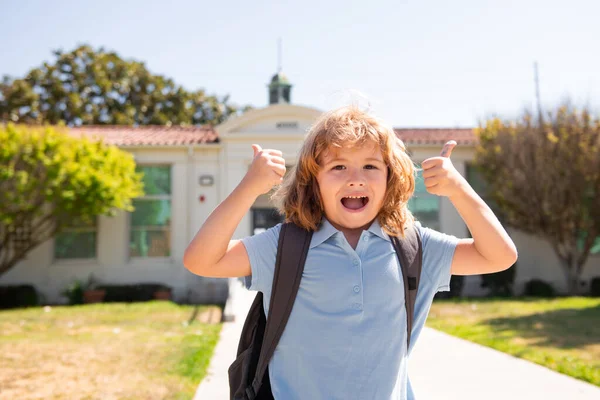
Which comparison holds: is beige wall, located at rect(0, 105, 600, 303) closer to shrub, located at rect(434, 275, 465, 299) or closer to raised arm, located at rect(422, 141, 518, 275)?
shrub, located at rect(434, 275, 465, 299)

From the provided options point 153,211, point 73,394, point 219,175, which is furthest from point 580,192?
point 73,394

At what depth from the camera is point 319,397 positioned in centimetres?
163

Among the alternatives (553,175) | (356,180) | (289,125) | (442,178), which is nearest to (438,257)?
(442,178)

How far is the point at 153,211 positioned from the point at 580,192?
1043 cm

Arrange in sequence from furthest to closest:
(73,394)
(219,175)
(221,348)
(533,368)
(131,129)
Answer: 1. (131,129)
2. (219,175)
3. (221,348)
4. (533,368)
5. (73,394)

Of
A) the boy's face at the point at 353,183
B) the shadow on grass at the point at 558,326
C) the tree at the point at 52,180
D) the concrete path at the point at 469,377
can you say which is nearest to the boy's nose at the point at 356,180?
the boy's face at the point at 353,183

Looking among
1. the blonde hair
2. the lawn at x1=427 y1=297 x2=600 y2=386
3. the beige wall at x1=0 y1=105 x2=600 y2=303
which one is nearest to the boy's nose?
the blonde hair

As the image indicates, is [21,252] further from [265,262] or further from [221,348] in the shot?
[265,262]

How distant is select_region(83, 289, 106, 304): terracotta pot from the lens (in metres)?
13.1

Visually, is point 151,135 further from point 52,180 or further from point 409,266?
point 409,266

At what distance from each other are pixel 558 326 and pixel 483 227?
7733mm

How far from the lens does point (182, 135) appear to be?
15055 millimetres

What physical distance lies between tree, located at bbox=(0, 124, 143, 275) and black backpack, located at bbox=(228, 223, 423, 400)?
37.2ft

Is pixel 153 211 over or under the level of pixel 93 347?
over
